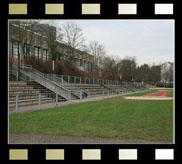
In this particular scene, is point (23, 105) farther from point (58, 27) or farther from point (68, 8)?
point (58, 27)

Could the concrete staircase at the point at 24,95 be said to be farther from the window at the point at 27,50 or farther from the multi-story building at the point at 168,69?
the multi-story building at the point at 168,69

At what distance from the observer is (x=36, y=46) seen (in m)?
30.4

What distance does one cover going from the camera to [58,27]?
28.6m

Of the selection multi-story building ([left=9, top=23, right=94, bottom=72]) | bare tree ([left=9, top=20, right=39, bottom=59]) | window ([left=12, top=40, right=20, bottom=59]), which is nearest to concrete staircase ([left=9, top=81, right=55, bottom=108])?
multi-story building ([left=9, top=23, right=94, bottom=72])

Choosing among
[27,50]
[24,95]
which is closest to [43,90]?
[24,95]

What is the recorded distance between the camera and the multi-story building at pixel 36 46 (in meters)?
24.4

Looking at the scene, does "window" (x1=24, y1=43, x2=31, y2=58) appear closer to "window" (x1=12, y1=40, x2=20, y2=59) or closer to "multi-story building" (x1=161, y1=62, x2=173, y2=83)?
"window" (x1=12, y1=40, x2=20, y2=59)

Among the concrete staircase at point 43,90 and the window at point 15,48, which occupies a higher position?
the window at point 15,48

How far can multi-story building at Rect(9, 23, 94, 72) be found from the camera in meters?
24.4

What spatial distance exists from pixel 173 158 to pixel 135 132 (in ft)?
12.1

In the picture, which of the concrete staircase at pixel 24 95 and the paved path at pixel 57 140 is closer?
the paved path at pixel 57 140

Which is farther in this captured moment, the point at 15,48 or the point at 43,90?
the point at 15,48

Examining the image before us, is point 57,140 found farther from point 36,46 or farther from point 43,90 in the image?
point 36,46

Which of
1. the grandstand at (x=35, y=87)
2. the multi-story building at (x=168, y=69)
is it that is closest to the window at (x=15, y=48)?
the grandstand at (x=35, y=87)
